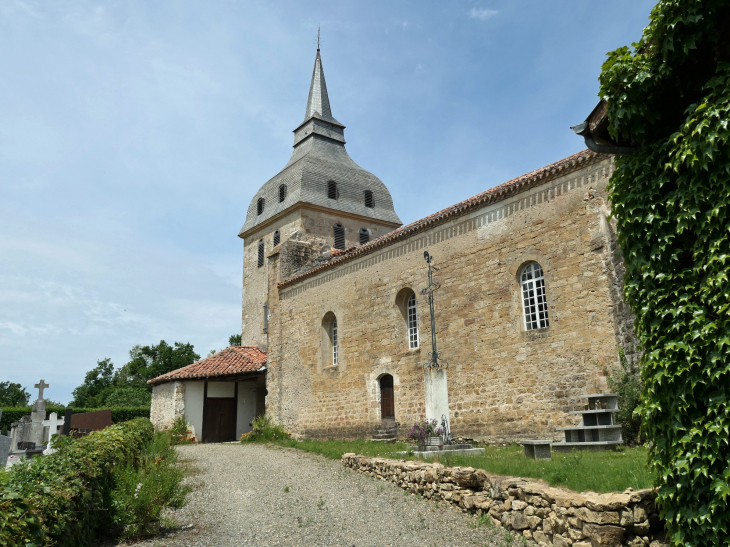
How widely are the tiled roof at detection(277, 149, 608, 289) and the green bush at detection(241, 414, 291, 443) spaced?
22.8ft

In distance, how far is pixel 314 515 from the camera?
25.9 ft

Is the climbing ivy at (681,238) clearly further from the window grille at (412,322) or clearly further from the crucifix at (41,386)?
the crucifix at (41,386)

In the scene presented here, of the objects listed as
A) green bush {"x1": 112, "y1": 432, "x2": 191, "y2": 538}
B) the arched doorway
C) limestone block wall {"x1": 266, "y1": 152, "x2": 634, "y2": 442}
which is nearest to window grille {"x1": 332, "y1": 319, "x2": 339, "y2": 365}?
limestone block wall {"x1": 266, "y1": 152, "x2": 634, "y2": 442}

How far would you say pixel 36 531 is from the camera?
410cm

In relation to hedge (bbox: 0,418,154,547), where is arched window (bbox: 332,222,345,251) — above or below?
above

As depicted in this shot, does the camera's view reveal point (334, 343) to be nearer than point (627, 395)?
No

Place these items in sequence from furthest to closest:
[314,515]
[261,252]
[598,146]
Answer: [261,252] → [314,515] → [598,146]

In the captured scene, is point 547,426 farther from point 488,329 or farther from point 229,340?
point 229,340

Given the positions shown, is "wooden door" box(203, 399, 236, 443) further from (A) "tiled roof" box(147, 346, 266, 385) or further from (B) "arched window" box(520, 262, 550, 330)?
(B) "arched window" box(520, 262, 550, 330)

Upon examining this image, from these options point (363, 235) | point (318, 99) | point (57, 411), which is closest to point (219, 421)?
point (363, 235)

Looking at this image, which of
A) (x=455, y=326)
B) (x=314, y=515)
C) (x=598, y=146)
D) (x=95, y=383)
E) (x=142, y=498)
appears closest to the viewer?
(x=598, y=146)

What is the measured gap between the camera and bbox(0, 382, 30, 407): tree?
65000 mm

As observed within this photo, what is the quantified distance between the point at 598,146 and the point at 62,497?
6.13m

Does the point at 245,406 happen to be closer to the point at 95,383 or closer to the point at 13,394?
the point at 95,383
